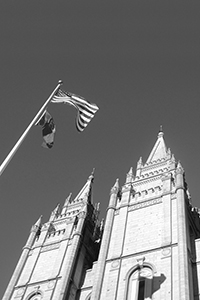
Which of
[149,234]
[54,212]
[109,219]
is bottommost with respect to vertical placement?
[149,234]

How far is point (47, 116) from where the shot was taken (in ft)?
65.4

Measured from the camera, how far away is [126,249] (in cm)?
2952

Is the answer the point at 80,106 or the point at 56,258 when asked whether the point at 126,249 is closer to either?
the point at 56,258

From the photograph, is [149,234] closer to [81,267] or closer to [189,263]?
[189,263]

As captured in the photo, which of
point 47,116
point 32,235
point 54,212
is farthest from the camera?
point 54,212

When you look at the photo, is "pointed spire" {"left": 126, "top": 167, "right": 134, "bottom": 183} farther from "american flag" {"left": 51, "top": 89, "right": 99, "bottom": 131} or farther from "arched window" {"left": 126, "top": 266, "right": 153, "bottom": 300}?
"american flag" {"left": 51, "top": 89, "right": 99, "bottom": 131}

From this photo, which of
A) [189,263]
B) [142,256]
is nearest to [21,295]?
[142,256]

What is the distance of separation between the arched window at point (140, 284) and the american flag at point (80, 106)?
1222cm

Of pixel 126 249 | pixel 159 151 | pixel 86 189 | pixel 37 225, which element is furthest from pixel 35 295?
pixel 159 151

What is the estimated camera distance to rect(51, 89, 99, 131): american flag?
2020 cm

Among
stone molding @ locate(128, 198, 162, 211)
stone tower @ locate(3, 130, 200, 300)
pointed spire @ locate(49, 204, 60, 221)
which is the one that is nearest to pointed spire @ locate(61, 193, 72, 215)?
pointed spire @ locate(49, 204, 60, 221)

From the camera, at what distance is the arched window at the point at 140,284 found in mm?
25230

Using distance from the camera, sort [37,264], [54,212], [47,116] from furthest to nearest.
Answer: [54,212] → [37,264] → [47,116]

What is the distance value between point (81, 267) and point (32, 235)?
8189 millimetres
